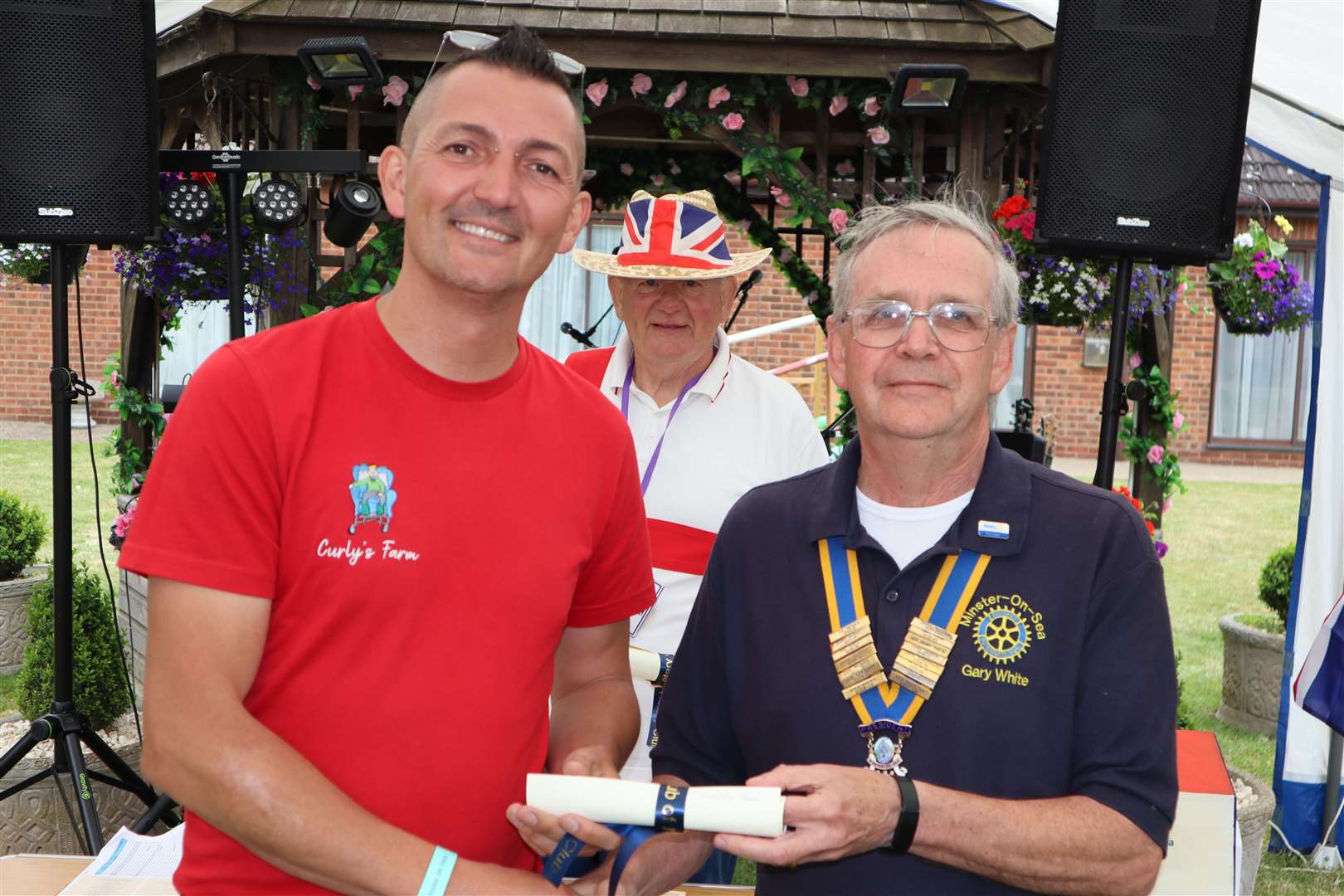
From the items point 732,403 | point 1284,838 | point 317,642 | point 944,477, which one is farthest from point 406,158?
point 1284,838

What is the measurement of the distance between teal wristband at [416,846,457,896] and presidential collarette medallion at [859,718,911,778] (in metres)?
0.60

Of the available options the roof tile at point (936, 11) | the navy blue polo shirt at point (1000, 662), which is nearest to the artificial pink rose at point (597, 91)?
the roof tile at point (936, 11)

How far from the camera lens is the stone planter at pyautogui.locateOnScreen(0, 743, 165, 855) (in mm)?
3973

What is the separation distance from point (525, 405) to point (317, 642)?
44 cm

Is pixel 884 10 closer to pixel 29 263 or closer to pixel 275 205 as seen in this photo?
pixel 275 205

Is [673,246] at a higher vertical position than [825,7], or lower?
lower

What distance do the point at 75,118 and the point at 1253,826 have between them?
431 centimetres

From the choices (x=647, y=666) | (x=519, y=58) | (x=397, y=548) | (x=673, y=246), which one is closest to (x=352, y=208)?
(x=673, y=246)

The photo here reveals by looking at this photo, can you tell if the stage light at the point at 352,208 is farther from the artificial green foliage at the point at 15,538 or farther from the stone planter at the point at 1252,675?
the stone planter at the point at 1252,675

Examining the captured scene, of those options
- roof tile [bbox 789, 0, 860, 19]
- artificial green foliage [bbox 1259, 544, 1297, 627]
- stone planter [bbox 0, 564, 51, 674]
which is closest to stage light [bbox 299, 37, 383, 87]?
roof tile [bbox 789, 0, 860, 19]

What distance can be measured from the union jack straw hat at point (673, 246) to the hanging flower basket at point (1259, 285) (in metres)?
3.85

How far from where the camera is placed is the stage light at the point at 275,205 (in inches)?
166

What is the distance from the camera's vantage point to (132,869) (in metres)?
2.61

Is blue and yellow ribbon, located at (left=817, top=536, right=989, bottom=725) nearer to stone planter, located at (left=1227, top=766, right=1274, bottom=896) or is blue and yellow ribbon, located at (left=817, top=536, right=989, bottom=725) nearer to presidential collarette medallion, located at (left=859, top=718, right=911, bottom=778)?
presidential collarette medallion, located at (left=859, top=718, right=911, bottom=778)
